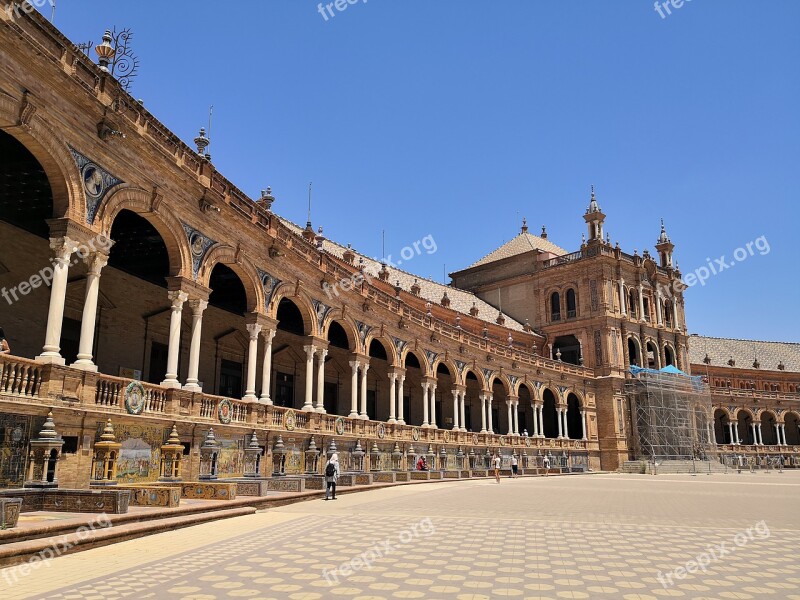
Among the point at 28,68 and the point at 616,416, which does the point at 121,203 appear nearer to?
the point at 28,68

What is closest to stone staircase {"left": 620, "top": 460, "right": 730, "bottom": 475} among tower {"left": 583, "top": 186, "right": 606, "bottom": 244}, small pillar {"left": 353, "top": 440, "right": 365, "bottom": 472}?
tower {"left": 583, "top": 186, "right": 606, "bottom": 244}

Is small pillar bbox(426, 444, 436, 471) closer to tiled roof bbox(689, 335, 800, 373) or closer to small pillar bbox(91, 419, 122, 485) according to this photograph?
small pillar bbox(91, 419, 122, 485)

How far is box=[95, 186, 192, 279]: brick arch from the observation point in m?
15.3

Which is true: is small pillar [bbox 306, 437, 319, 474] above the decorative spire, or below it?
below

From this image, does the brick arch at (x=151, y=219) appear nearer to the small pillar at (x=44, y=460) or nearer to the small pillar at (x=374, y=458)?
the small pillar at (x=44, y=460)

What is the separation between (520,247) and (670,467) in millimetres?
26531

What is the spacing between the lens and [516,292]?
215ft

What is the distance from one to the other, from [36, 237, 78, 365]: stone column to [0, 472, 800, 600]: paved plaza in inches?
198

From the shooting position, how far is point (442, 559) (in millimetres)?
8352

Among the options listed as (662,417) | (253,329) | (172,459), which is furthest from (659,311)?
(172,459)

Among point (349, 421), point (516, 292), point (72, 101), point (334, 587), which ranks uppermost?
point (516, 292)

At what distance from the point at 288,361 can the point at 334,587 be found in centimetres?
2495

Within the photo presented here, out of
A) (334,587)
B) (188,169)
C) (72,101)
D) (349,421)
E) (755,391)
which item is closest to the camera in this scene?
(334,587)

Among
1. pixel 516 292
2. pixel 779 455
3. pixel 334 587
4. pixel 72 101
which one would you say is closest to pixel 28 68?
pixel 72 101
